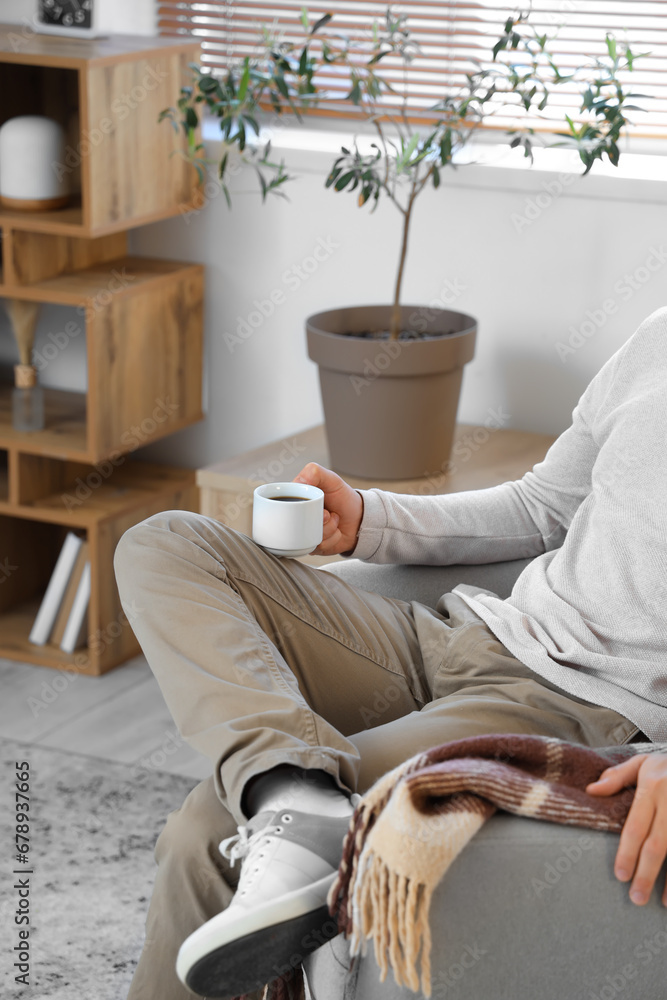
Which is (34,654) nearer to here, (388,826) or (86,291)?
(86,291)

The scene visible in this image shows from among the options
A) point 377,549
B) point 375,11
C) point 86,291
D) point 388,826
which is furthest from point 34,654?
point 388,826

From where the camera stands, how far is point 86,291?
2.35 m

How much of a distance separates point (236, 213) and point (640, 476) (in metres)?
1.48

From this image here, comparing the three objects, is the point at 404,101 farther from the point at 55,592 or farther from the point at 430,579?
the point at 55,592

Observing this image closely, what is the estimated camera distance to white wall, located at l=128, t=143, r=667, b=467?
2229mm

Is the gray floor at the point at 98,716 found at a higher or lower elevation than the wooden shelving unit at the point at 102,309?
lower

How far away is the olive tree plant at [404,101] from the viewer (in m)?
1.95

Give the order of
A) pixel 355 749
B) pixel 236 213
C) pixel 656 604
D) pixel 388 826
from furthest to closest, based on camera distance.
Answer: pixel 236 213 → pixel 656 604 → pixel 355 749 → pixel 388 826

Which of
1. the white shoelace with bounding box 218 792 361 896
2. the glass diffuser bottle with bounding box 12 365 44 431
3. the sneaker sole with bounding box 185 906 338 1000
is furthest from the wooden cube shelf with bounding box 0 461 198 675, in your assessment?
the sneaker sole with bounding box 185 906 338 1000

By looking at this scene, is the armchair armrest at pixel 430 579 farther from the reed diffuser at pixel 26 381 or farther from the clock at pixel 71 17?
the clock at pixel 71 17

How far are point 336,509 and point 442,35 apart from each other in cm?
128

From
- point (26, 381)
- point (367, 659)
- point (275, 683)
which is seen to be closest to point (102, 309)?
point (26, 381)
